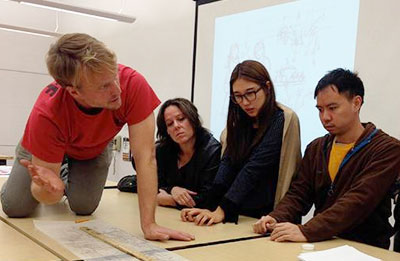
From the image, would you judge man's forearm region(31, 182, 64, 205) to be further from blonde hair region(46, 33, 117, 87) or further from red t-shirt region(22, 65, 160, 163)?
blonde hair region(46, 33, 117, 87)

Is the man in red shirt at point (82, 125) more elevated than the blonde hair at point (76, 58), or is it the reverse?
the blonde hair at point (76, 58)

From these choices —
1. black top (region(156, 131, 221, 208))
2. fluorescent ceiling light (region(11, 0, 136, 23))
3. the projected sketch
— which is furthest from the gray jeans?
fluorescent ceiling light (region(11, 0, 136, 23))

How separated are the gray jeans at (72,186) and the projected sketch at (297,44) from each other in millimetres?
1384

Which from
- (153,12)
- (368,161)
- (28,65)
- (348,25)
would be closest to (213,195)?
(368,161)

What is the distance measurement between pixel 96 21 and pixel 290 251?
14.7 ft

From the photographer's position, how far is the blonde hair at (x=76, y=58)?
3.82ft

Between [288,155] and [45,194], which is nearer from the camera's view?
[45,194]

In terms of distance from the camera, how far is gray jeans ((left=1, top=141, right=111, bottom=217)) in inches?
63.0

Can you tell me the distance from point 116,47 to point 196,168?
10.1 ft

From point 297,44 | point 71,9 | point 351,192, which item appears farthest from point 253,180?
point 71,9

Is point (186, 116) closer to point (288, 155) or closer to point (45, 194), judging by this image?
point (288, 155)

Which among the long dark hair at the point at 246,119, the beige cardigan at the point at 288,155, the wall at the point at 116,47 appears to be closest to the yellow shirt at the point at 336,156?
the beige cardigan at the point at 288,155

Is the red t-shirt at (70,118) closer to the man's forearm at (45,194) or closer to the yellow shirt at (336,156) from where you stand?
the man's forearm at (45,194)

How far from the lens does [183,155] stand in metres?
2.13
